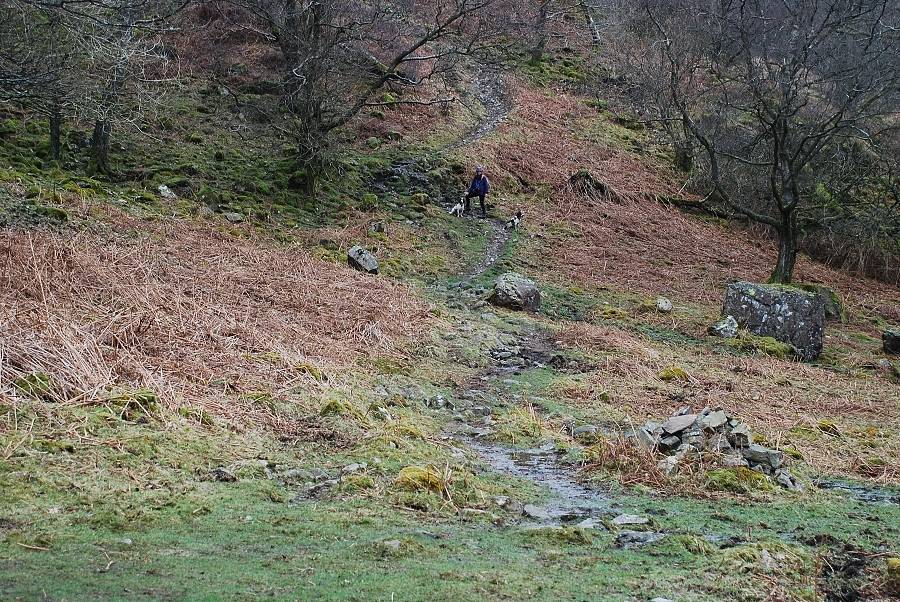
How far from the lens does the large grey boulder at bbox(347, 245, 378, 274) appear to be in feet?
45.6

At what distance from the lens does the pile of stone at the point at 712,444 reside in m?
5.68

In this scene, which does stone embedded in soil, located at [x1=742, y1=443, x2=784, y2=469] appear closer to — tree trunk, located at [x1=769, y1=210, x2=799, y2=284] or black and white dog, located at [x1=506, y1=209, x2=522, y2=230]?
tree trunk, located at [x1=769, y1=210, x2=799, y2=284]

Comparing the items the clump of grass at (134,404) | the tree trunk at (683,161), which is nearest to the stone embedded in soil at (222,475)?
the clump of grass at (134,404)

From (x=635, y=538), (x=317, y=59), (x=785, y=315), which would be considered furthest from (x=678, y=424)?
(x=317, y=59)

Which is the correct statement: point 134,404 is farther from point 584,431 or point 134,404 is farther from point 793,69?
point 793,69

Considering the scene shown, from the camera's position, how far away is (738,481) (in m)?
5.42

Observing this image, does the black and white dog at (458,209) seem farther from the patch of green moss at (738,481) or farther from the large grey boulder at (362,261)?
the patch of green moss at (738,481)

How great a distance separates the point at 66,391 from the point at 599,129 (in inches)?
1001

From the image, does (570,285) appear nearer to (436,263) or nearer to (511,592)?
(436,263)

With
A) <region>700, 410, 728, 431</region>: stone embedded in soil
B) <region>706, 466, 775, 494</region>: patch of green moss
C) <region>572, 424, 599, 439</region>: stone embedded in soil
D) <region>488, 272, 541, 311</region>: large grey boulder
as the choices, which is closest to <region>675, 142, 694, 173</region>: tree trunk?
<region>488, 272, 541, 311</region>: large grey boulder

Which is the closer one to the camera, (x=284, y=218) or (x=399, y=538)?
(x=399, y=538)

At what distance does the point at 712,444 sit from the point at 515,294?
7.66 meters

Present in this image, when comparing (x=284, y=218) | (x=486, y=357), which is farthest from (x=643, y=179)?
(x=486, y=357)

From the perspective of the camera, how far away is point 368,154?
21500 millimetres
